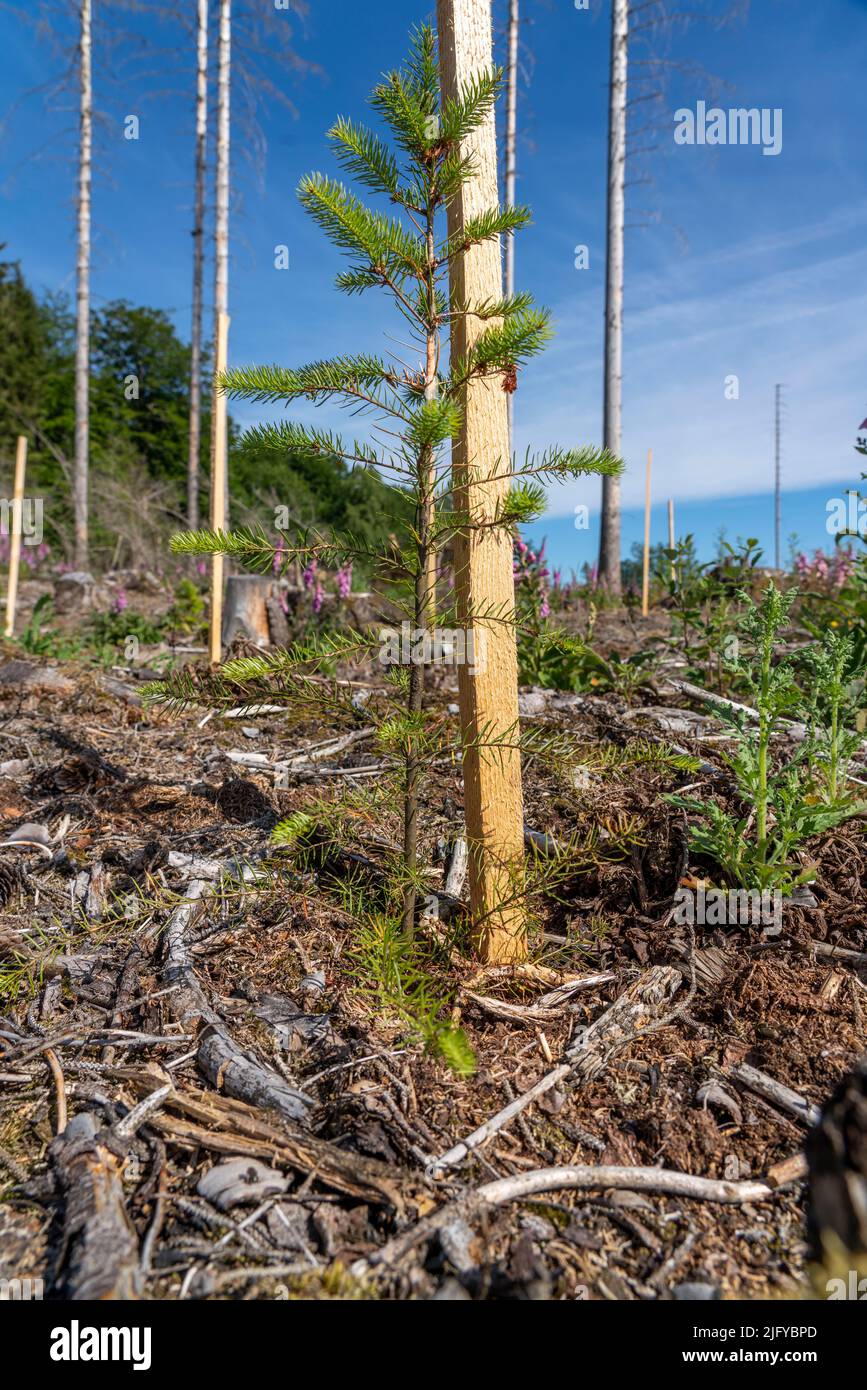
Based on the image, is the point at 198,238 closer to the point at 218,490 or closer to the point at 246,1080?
the point at 218,490

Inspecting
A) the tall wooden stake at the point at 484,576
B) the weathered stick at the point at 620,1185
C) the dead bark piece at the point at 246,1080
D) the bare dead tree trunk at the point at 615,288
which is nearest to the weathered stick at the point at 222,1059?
the dead bark piece at the point at 246,1080

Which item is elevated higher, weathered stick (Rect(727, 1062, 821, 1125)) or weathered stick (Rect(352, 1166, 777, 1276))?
weathered stick (Rect(727, 1062, 821, 1125))

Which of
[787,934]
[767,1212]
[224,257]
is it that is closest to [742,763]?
[787,934]

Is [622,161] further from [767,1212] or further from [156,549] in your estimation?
[767,1212]

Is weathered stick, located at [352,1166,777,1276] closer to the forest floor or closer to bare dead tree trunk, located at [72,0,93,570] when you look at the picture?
the forest floor

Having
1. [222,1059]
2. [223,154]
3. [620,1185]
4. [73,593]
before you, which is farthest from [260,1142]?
[223,154]

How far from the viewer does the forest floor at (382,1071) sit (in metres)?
1.49

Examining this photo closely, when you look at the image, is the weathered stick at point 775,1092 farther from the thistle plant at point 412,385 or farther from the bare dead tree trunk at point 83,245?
the bare dead tree trunk at point 83,245

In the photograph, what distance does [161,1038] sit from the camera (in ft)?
6.73

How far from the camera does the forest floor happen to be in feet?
4.90

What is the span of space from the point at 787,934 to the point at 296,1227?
166 cm

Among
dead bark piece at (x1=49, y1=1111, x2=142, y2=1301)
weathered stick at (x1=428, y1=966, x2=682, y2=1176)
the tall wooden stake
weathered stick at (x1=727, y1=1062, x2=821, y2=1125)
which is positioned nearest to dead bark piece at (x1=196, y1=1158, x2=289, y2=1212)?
dead bark piece at (x1=49, y1=1111, x2=142, y2=1301)
